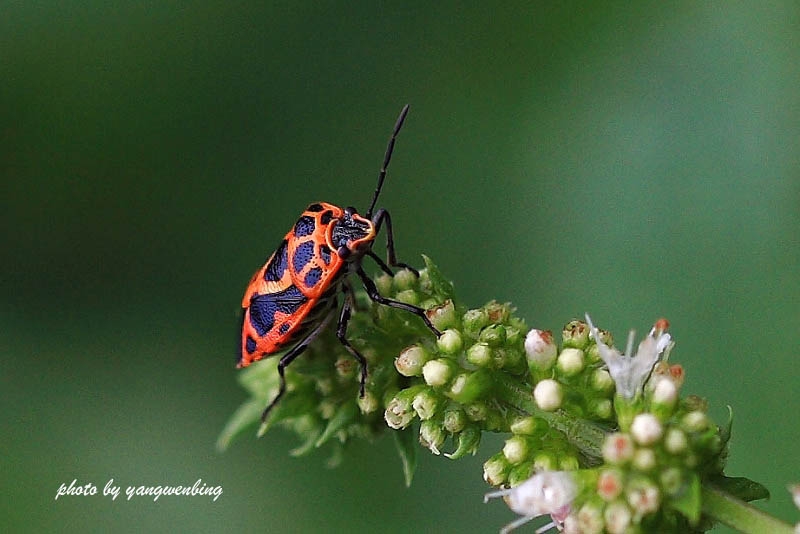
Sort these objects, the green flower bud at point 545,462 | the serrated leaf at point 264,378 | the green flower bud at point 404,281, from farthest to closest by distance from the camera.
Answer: the serrated leaf at point 264,378
the green flower bud at point 404,281
the green flower bud at point 545,462

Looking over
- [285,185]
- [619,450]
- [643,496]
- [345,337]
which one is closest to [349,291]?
[345,337]

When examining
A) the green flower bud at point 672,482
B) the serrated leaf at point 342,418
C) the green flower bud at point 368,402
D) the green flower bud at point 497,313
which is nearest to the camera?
the green flower bud at point 672,482

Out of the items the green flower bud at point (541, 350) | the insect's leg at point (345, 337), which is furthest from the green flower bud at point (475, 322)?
the insect's leg at point (345, 337)

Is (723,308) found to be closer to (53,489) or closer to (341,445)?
(341,445)

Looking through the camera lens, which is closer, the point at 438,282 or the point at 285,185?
the point at 438,282

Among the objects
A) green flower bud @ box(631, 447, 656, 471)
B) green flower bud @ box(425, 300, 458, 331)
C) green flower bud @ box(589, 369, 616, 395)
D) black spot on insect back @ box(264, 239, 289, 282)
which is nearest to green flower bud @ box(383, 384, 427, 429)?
green flower bud @ box(425, 300, 458, 331)

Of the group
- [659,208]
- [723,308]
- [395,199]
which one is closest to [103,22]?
[395,199]

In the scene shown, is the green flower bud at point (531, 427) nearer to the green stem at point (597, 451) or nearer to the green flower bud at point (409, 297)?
the green stem at point (597, 451)

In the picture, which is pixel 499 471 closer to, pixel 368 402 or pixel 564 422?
pixel 564 422
